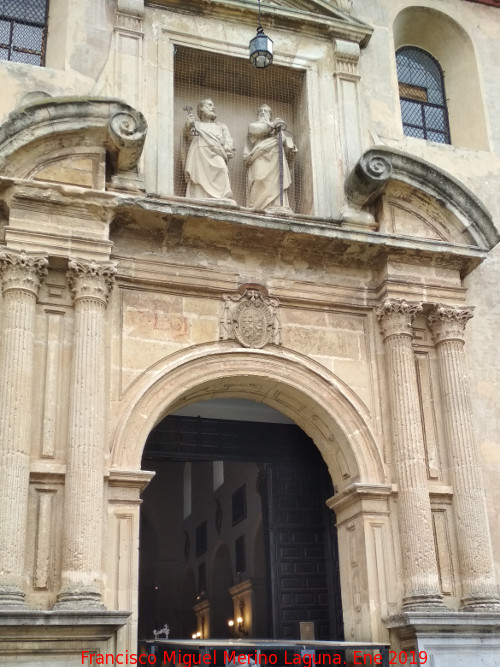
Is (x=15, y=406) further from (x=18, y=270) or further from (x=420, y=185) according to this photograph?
(x=420, y=185)

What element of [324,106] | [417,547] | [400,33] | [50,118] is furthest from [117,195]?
[400,33]

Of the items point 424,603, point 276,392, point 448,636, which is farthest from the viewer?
point 276,392

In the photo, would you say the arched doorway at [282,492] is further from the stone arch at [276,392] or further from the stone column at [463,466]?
the stone column at [463,466]

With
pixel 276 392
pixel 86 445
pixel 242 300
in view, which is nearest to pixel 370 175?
pixel 242 300

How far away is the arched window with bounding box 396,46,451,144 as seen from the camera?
13.9 m

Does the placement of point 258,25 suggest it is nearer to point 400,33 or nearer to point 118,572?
point 400,33

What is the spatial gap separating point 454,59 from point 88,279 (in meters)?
7.30

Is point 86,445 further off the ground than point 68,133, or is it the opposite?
point 68,133

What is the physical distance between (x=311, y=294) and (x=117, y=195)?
269 cm


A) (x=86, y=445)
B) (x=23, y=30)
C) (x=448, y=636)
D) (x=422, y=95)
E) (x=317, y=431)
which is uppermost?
(x=422, y=95)

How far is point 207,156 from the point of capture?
38.4ft

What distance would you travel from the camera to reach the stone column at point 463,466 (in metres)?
10.6

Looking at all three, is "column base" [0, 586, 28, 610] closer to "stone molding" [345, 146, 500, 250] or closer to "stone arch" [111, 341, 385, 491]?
"stone arch" [111, 341, 385, 491]

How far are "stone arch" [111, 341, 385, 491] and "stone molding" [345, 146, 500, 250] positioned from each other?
7.61ft
